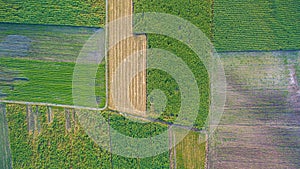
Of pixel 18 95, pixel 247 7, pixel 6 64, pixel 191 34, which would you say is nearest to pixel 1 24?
pixel 6 64

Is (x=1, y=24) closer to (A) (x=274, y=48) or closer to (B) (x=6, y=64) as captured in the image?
(B) (x=6, y=64)

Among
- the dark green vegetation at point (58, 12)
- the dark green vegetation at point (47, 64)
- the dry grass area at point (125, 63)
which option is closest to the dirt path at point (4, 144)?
the dark green vegetation at point (47, 64)

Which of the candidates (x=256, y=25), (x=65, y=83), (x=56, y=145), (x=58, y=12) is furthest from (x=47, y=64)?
(x=256, y=25)

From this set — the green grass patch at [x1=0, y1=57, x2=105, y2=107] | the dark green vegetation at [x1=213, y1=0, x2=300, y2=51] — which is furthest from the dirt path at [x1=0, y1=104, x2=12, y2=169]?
the dark green vegetation at [x1=213, y1=0, x2=300, y2=51]

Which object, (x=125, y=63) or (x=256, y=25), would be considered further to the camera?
(x=125, y=63)

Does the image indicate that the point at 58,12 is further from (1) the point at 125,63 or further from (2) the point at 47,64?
(1) the point at 125,63

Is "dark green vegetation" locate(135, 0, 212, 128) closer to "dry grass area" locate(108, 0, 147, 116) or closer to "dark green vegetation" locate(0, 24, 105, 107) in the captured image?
"dry grass area" locate(108, 0, 147, 116)
